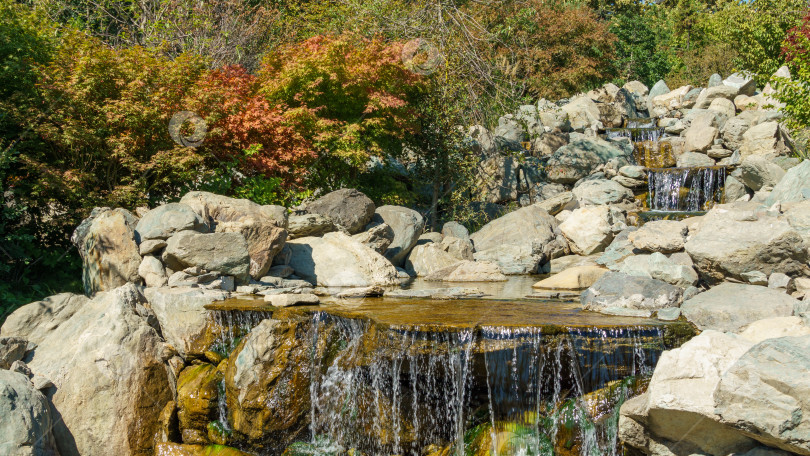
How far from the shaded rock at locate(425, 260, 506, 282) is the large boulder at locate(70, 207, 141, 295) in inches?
195

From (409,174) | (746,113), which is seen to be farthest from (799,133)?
(409,174)

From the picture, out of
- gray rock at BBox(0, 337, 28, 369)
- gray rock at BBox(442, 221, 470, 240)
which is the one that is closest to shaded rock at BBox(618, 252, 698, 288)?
gray rock at BBox(442, 221, 470, 240)

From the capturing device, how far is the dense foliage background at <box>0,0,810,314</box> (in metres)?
8.87

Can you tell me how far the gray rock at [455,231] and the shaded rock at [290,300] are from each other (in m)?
5.86

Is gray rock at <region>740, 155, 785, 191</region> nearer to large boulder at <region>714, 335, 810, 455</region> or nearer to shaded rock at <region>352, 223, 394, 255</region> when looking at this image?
shaded rock at <region>352, 223, 394, 255</region>

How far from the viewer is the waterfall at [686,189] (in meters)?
14.1

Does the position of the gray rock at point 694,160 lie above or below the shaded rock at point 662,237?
above

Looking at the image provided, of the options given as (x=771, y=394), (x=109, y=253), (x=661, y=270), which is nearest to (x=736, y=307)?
(x=661, y=270)

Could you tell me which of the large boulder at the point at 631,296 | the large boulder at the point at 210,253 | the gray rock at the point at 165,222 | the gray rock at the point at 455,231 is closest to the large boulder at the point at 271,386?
the large boulder at the point at 210,253

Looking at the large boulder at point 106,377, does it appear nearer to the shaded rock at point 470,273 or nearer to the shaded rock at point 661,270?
the shaded rock at point 470,273

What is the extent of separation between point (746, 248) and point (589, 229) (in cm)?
530

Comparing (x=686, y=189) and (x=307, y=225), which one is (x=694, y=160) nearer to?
(x=686, y=189)

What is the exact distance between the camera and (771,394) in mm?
4062

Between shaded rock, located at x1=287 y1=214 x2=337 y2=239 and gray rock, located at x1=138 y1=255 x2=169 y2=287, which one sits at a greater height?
shaded rock, located at x1=287 y1=214 x2=337 y2=239
